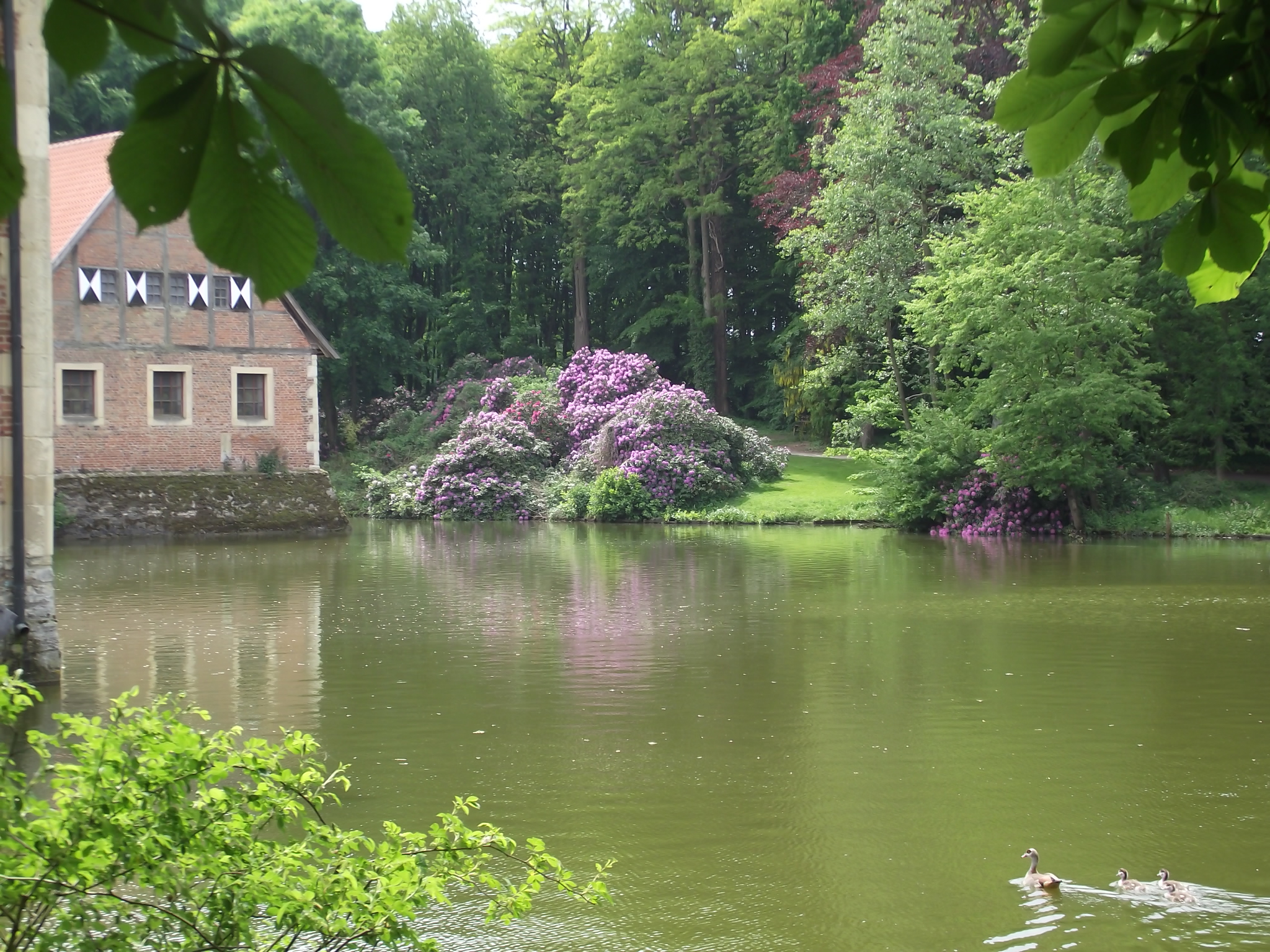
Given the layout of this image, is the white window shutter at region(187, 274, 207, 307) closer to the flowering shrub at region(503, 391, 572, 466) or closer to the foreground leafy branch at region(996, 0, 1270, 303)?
the flowering shrub at region(503, 391, 572, 466)

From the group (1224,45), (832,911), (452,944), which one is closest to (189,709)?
(452,944)

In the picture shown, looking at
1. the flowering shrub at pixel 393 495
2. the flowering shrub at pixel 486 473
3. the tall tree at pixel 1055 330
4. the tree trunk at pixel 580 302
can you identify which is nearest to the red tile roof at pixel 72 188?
the flowering shrub at pixel 393 495

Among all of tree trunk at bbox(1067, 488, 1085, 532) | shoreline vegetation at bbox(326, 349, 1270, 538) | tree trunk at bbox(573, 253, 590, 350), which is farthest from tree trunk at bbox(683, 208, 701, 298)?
tree trunk at bbox(1067, 488, 1085, 532)

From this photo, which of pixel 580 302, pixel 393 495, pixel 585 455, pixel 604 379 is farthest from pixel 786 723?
pixel 580 302

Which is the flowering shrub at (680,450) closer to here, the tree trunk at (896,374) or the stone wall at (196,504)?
the tree trunk at (896,374)

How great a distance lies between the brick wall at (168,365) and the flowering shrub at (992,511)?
13.8 m

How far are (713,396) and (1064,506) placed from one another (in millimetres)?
16940

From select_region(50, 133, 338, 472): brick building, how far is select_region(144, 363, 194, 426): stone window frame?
2 cm

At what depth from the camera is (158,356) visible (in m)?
26.3

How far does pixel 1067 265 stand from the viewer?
23344mm

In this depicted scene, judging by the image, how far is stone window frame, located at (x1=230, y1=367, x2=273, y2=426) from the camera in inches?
1065

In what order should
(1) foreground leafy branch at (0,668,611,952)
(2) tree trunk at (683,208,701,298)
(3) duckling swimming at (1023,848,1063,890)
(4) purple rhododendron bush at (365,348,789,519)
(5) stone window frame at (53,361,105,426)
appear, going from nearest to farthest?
(1) foreground leafy branch at (0,668,611,952)
(3) duckling swimming at (1023,848,1063,890)
(5) stone window frame at (53,361,105,426)
(4) purple rhododendron bush at (365,348,789,519)
(2) tree trunk at (683,208,701,298)

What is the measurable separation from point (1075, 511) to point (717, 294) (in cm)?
1853

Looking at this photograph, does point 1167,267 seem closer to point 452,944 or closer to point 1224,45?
point 1224,45
